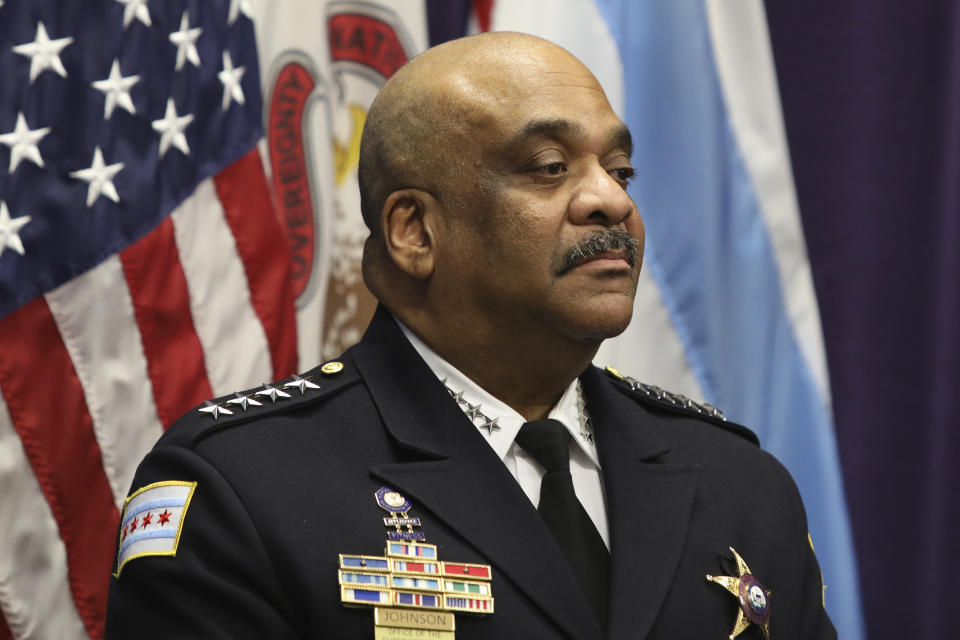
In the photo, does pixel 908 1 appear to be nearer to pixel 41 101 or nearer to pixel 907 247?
pixel 907 247

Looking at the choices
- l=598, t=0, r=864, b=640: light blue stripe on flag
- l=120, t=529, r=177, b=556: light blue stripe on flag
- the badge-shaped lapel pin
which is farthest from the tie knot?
l=598, t=0, r=864, b=640: light blue stripe on flag

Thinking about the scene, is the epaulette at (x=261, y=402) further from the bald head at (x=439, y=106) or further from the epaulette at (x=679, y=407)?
the epaulette at (x=679, y=407)

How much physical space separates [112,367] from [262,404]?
1.77 feet

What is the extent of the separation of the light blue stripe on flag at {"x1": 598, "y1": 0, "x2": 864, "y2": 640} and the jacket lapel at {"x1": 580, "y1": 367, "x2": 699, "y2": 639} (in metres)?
1.09

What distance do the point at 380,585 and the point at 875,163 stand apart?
2261 millimetres

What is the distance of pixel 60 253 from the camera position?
6.76 feet

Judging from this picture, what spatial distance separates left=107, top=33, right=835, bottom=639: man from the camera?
1.54 m

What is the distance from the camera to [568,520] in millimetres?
1666

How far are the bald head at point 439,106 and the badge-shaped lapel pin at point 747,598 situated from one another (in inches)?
26.6

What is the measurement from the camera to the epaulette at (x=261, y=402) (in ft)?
5.41

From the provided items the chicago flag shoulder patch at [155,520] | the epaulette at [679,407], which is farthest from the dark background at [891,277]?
the chicago flag shoulder patch at [155,520]

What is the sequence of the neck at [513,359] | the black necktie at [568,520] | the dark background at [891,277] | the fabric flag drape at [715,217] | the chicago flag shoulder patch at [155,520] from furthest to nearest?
the dark background at [891,277] < the fabric flag drape at [715,217] < the neck at [513,359] < the black necktie at [568,520] < the chicago flag shoulder patch at [155,520]

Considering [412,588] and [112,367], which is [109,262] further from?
[412,588]

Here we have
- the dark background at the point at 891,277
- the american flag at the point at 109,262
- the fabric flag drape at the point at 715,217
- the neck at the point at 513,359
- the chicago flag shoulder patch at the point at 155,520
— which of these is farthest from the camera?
the dark background at the point at 891,277
